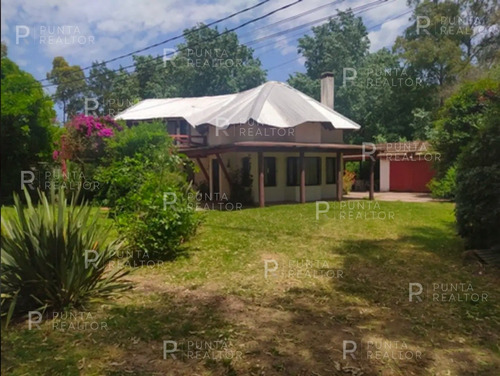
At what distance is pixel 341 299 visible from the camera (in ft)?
17.5

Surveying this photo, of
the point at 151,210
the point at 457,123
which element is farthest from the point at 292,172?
the point at 151,210

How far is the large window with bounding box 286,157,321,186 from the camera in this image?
1792 centimetres

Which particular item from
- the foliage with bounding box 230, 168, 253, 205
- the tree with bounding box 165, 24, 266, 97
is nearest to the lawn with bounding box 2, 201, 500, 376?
the foliage with bounding box 230, 168, 253, 205

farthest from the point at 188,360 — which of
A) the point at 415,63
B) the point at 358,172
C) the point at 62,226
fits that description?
the point at 415,63

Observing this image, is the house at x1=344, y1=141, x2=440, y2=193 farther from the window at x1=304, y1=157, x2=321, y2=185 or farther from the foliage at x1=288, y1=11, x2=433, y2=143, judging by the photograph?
the foliage at x1=288, y1=11, x2=433, y2=143

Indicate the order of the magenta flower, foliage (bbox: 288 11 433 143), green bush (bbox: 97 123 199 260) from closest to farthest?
1. green bush (bbox: 97 123 199 260)
2. the magenta flower
3. foliage (bbox: 288 11 433 143)

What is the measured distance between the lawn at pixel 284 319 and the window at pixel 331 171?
35.6 ft

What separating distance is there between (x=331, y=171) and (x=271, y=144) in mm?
5695

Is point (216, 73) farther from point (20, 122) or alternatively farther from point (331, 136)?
point (20, 122)

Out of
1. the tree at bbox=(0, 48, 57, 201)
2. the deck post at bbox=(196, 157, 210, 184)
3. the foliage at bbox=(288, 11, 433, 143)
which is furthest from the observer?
the foliage at bbox=(288, 11, 433, 143)

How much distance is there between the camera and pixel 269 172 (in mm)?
17391

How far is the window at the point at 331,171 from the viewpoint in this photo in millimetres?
19391

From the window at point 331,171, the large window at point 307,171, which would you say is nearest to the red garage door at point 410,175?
the window at point 331,171

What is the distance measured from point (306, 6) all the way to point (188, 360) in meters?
6.35
